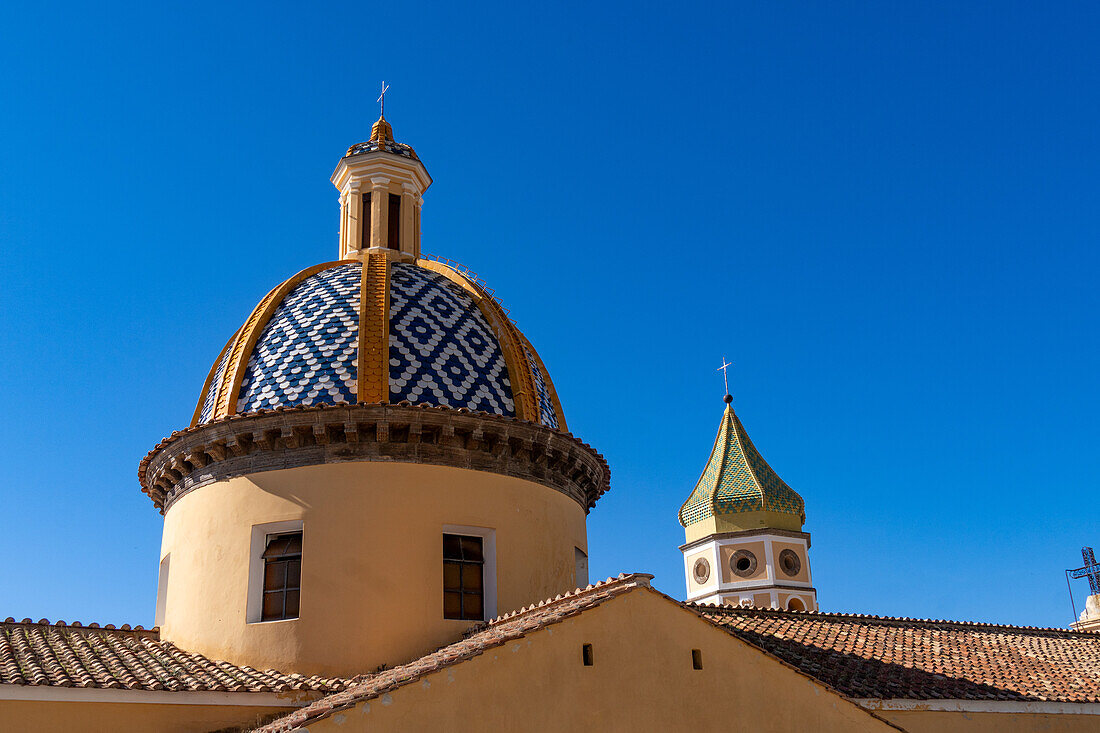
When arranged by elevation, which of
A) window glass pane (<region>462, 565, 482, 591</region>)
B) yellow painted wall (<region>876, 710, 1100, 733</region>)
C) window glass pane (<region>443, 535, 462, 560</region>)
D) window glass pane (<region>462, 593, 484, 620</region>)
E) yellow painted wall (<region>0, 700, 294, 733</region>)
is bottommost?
yellow painted wall (<region>876, 710, 1100, 733</region>)

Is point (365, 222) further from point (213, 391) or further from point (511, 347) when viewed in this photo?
point (213, 391)

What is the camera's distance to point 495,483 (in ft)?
43.5

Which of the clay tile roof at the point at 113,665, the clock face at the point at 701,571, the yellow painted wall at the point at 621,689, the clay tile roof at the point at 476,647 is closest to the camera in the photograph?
the clay tile roof at the point at 476,647

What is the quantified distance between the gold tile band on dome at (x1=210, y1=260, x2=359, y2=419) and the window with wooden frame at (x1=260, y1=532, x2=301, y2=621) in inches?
78.6

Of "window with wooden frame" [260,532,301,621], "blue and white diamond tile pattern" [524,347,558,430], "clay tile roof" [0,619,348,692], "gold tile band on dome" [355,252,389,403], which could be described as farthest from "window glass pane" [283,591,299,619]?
"blue and white diamond tile pattern" [524,347,558,430]

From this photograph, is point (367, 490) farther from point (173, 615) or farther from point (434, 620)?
point (173, 615)

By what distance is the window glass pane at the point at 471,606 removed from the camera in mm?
12772

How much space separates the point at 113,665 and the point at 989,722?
1120cm

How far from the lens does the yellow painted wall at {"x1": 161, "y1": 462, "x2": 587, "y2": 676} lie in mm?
12023

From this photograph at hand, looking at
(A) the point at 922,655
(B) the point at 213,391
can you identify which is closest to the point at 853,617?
(A) the point at 922,655

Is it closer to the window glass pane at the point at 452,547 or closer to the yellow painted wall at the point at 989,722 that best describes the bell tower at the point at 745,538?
the yellow painted wall at the point at 989,722

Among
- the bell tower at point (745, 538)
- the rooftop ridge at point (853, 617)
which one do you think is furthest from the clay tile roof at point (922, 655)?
the bell tower at point (745, 538)

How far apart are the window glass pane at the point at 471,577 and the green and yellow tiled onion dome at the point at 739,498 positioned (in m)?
17.5

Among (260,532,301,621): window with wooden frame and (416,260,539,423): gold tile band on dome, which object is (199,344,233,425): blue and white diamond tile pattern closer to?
(260,532,301,621): window with wooden frame
